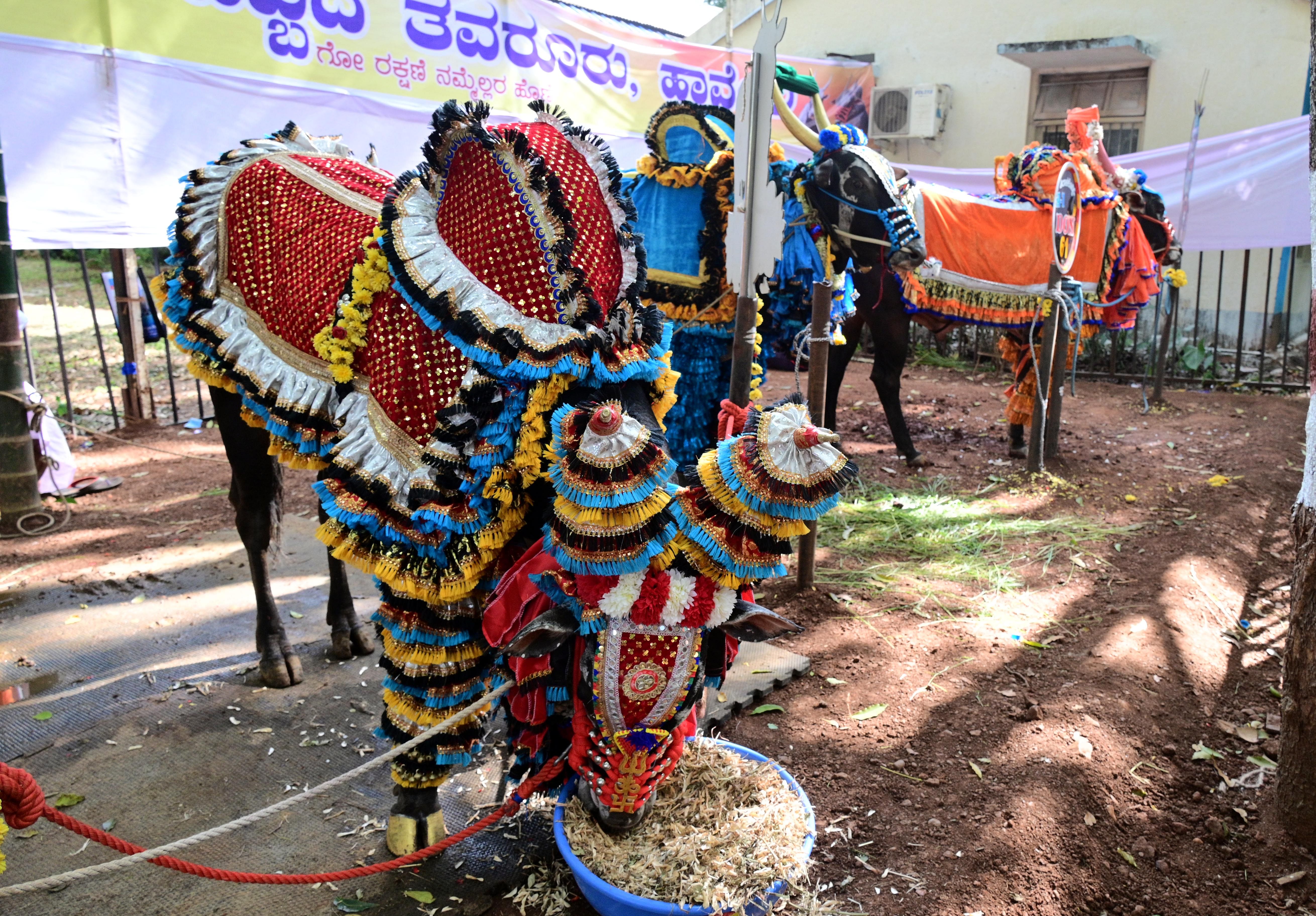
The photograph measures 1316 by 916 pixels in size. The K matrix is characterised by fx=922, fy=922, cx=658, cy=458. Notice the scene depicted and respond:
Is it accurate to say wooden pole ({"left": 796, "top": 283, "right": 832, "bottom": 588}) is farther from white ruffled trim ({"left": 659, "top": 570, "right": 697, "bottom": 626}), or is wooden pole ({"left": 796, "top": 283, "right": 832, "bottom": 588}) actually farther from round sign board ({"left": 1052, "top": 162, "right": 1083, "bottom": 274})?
round sign board ({"left": 1052, "top": 162, "right": 1083, "bottom": 274})

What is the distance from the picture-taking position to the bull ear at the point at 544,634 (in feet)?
6.22

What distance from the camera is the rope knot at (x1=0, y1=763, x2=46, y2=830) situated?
151cm

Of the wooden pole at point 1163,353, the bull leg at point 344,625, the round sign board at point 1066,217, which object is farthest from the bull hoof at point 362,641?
the wooden pole at point 1163,353

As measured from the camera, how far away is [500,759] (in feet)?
9.82

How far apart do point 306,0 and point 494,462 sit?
5.09 metres

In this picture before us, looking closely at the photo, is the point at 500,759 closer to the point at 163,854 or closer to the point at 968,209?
the point at 163,854

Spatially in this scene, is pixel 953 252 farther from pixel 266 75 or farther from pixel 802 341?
pixel 266 75

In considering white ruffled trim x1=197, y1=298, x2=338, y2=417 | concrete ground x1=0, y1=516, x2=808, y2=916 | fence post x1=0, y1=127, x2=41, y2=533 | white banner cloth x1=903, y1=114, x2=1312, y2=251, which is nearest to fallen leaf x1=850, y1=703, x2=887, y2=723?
concrete ground x1=0, y1=516, x2=808, y2=916

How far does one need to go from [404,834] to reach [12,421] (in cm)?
404

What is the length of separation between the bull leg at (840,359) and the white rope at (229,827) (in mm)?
3896

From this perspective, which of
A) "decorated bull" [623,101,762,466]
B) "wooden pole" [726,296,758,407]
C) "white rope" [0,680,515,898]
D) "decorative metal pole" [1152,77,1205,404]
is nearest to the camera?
"white rope" [0,680,515,898]

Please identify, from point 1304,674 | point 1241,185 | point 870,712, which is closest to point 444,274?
point 870,712

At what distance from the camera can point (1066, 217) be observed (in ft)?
19.6

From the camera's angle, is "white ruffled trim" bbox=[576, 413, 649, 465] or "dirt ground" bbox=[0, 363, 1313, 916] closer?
"white ruffled trim" bbox=[576, 413, 649, 465]
